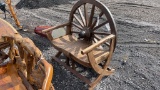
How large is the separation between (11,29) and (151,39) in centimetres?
288

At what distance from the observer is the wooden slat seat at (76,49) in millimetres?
2846

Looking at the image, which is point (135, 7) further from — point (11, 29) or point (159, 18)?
point (11, 29)

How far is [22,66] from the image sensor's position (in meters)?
2.28

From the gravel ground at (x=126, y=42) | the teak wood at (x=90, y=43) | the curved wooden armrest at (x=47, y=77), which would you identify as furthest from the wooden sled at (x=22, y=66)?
the gravel ground at (x=126, y=42)

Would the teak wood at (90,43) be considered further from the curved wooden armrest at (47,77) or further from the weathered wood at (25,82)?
the curved wooden armrest at (47,77)

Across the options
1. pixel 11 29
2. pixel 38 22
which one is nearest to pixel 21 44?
pixel 11 29

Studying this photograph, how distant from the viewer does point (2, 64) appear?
232 centimetres

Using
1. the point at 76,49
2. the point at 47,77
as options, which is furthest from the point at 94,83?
the point at 47,77

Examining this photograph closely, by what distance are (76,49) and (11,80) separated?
1.19m

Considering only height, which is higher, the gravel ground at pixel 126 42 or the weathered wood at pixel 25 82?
the weathered wood at pixel 25 82

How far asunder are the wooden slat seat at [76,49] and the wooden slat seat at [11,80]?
92cm

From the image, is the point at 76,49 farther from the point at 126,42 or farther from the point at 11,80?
the point at 126,42

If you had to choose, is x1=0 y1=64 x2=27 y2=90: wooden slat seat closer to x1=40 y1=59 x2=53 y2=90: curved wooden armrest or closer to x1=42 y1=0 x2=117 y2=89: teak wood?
x1=40 y1=59 x2=53 y2=90: curved wooden armrest

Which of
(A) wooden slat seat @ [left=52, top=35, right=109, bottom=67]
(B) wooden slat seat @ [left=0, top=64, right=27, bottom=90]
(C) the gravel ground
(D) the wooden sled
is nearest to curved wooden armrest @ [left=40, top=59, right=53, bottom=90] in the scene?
(D) the wooden sled
